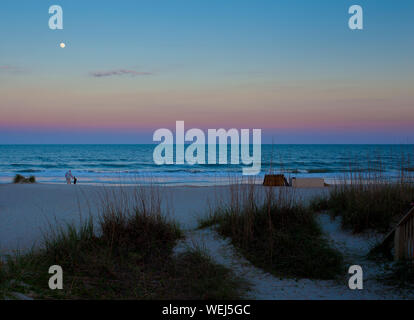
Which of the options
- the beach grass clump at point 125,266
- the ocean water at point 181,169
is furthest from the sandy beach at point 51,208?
the ocean water at point 181,169

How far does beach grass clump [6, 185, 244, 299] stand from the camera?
402 cm

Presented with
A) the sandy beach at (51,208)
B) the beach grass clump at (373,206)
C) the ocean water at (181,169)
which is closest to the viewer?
the beach grass clump at (373,206)

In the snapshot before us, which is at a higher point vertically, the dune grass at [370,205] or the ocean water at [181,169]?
the dune grass at [370,205]

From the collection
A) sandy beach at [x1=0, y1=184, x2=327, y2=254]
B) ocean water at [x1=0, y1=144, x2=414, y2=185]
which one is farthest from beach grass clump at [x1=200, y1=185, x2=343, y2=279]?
ocean water at [x1=0, y1=144, x2=414, y2=185]

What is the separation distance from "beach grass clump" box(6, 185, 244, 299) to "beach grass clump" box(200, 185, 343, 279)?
2.56 ft

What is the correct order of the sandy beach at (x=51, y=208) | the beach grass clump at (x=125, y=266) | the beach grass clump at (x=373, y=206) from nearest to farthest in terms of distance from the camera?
the beach grass clump at (x=125, y=266) < the beach grass clump at (x=373, y=206) < the sandy beach at (x=51, y=208)

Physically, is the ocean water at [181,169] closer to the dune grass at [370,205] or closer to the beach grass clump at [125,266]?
the dune grass at [370,205]

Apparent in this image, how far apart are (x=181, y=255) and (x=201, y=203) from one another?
224 inches

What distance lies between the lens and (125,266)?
4758 mm

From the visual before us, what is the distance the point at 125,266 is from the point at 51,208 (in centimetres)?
600

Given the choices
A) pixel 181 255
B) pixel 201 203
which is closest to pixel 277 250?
pixel 181 255

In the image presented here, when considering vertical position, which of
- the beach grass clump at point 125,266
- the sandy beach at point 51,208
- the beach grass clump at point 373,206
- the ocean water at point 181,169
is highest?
the beach grass clump at point 373,206

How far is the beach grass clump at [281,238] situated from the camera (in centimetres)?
491

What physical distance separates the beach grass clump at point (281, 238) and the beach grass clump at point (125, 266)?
2.56 ft
